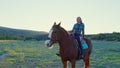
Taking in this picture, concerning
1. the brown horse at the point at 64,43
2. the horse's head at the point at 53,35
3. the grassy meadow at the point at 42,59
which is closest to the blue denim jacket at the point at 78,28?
the brown horse at the point at 64,43

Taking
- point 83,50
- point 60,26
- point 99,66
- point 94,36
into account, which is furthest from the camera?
point 94,36

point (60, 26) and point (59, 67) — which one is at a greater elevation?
point (60, 26)

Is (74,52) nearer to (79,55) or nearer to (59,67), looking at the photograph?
(79,55)

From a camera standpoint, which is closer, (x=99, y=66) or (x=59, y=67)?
(x=59, y=67)

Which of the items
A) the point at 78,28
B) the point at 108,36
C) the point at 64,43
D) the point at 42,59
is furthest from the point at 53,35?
the point at 108,36

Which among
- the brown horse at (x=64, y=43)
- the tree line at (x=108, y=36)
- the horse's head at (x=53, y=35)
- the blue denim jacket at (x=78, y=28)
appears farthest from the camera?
the tree line at (x=108, y=36)

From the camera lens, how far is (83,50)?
2138 cm

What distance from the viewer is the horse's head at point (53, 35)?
1941 centimetres

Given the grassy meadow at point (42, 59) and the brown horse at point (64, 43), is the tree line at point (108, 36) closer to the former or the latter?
the grassy meadow at point (42, 59)

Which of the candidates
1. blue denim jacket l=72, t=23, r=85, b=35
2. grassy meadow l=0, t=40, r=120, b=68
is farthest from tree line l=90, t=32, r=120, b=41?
blue denim jacket l=72, t=23, r=85, b=35

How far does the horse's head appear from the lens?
19406mm

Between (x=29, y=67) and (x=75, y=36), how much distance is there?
7122mm

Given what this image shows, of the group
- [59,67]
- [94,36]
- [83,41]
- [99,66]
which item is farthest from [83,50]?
[94,36]

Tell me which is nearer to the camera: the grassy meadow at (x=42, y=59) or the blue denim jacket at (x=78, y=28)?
the blue denim jacket at (x=78, y=28)
